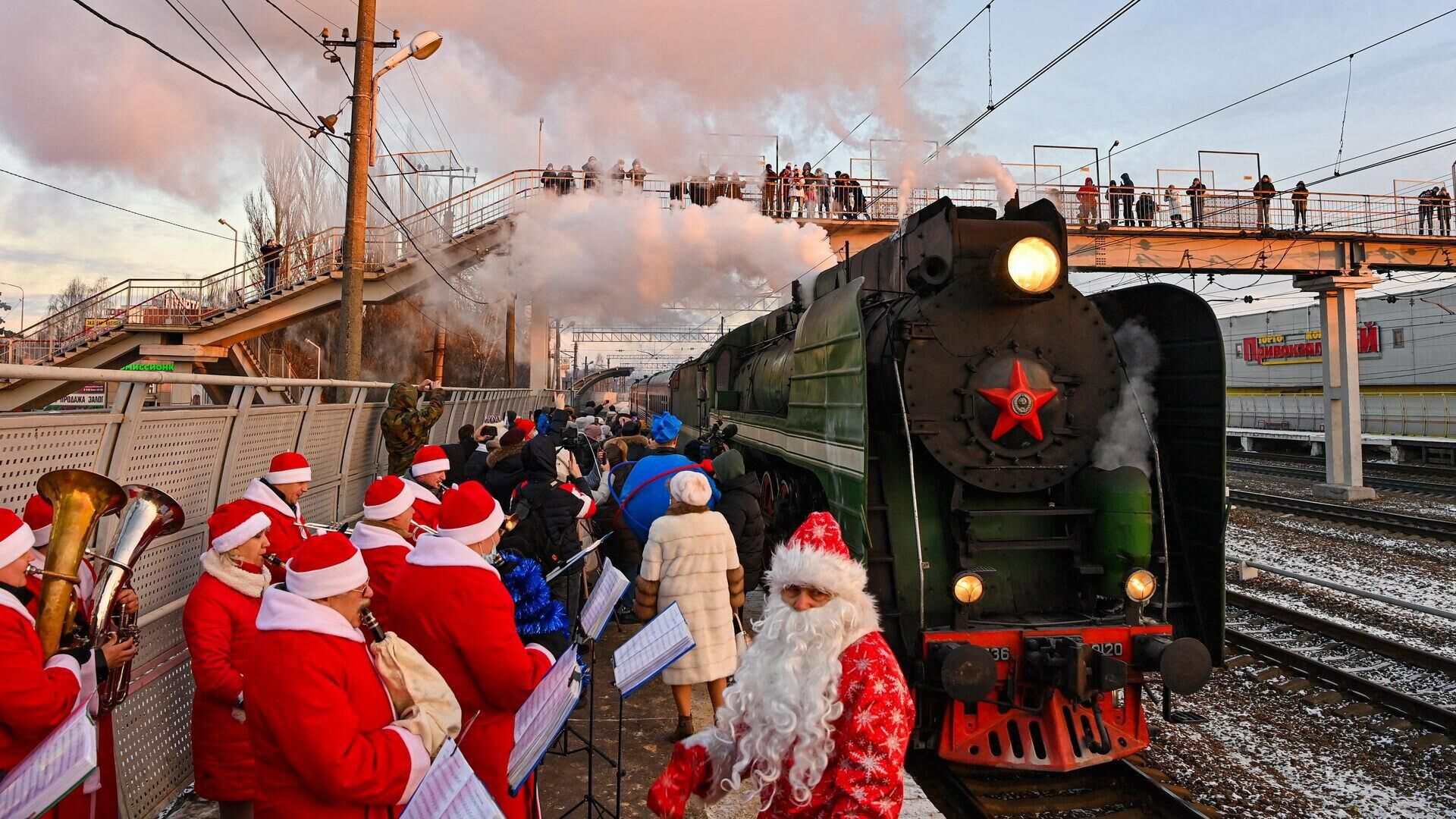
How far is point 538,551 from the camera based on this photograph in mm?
5004

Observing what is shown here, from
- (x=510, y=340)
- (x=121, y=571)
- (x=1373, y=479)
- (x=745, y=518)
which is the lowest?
(x=1373, y=479)

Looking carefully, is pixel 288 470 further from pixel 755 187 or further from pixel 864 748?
pixel 755 187

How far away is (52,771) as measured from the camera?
210 centimetres

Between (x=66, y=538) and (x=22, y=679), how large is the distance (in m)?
0.53

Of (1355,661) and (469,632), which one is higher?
(469,632)

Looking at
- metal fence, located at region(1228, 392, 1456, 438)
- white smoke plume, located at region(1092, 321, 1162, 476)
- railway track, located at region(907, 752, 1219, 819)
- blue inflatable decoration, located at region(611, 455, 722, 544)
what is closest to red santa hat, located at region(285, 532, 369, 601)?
blue inflatable decoration, located at region(611, 455, 722, 544)

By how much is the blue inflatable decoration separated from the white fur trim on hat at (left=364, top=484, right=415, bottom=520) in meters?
1.79

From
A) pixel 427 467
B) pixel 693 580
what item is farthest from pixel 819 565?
pixel 427 467

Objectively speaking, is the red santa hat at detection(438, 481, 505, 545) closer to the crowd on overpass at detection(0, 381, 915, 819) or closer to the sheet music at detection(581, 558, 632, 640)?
the crowd on overpass at detection(0, 381, 915, 819)

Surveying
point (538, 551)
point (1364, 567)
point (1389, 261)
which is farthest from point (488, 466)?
point (1389, 261)

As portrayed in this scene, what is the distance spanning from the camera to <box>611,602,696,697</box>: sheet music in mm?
2859

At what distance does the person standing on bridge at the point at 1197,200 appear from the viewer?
16125 millimetres

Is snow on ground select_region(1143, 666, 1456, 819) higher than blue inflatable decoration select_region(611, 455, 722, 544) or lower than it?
lower

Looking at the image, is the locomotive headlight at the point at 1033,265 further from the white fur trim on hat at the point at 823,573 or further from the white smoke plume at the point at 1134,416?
the white fur trim on hat at the point at 823,573
